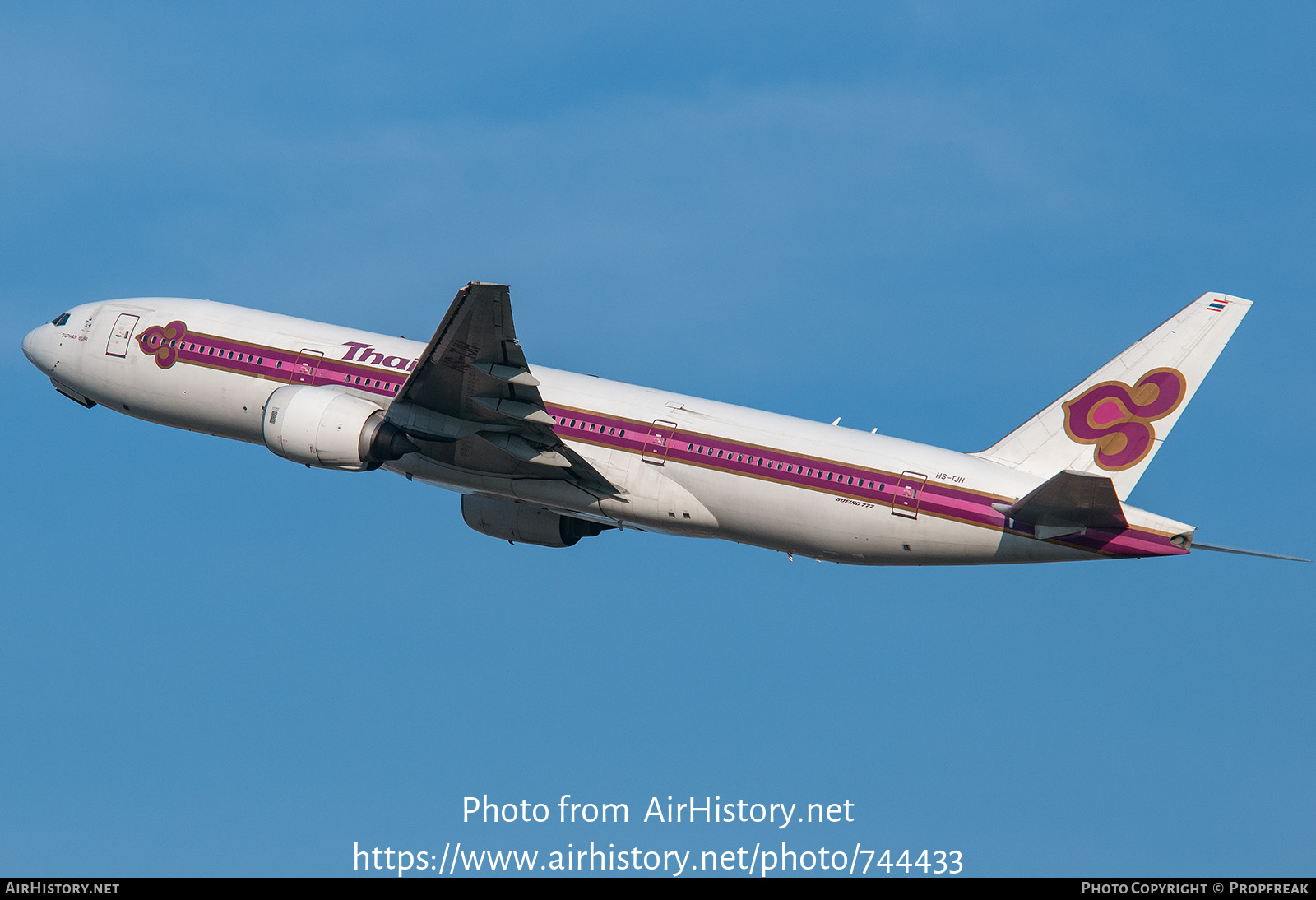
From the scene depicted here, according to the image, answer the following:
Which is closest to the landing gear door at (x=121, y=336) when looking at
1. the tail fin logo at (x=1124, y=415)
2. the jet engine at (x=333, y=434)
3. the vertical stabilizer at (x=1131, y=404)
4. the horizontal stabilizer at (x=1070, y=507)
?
the jet engine at (x=333, y=434)

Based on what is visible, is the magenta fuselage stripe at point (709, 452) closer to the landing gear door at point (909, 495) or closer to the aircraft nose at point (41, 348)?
the landing gear door at point (909, 495)

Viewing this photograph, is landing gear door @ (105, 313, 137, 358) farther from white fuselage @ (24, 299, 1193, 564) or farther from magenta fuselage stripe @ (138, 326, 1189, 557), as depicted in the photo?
magenta fuselage stripe @ (138, 326, 1189, 557)

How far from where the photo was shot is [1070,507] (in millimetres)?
35438

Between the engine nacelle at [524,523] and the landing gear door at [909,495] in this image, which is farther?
the engine nacelle at [524,523]

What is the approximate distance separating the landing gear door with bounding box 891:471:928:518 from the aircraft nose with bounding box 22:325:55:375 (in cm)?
2549

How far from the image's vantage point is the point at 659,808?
112 ft

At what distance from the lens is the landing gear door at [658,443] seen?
39.7 m

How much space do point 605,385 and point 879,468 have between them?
779 cm

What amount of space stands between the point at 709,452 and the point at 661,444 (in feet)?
4.22

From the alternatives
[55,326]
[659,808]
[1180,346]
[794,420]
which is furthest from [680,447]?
[55,326]

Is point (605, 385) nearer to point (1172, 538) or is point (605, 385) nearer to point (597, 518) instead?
point (597, 518)

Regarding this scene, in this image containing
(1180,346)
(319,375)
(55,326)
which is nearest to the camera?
(1180,346)

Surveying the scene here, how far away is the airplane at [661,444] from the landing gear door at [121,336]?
2.78 ft

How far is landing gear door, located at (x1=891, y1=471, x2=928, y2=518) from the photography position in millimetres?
37281
